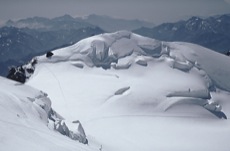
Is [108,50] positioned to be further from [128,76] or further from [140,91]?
[140,91]

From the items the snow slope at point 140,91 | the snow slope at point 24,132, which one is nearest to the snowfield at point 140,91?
the snow slope at point 140,91

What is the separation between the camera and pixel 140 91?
7556 cm

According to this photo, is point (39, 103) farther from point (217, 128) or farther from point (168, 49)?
point (168, 49)

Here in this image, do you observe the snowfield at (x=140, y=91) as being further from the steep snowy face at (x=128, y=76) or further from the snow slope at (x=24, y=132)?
the snow slope at (x=24, y=132)

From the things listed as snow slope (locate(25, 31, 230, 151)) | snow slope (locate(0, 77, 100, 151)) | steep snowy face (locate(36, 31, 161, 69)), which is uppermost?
snow slope (locate(0, 77, 100, 151))

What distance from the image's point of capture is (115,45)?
10050cm

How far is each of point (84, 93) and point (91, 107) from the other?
24.2ft

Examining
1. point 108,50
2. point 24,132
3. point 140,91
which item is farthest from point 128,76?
point 24,132

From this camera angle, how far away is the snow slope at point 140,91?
59.5m

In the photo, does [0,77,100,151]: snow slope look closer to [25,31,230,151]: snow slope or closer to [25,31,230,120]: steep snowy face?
[25,31,230,151]: snow slope

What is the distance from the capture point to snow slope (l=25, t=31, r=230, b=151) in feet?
195

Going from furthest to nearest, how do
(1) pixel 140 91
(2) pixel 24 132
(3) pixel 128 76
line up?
(3) pixel 128 76, (1) pixel 140 91, (2) pixel 24 132

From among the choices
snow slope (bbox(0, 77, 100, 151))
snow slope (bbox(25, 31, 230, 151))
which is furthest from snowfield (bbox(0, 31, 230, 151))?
snow slope (bbox(0, 77, 100, 151))

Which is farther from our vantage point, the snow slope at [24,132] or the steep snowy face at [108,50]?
the steep snowy face at [108,50]
